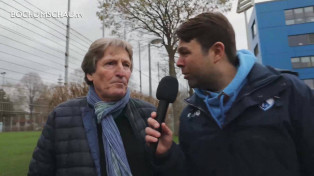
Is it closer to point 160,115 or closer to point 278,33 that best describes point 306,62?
point 278,33

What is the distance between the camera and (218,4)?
43.2ft

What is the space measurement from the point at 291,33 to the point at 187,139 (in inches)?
1377

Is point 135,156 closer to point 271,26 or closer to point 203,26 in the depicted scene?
point 203,26

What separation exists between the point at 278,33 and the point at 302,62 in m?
4.65

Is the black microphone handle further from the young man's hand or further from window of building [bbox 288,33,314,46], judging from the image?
window of building [bbox 288,33,314,46]

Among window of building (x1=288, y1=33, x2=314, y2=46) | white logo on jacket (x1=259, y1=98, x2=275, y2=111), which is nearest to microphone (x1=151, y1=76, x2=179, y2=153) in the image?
white logo on jacket (x1=259, y1=98, x2=275, y2=111)

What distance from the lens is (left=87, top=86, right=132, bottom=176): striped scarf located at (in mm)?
1819

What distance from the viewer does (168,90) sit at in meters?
1.75

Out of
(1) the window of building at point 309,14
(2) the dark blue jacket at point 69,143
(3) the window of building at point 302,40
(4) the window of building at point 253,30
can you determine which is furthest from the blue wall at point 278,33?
(2) the dark blue jacket at point 69,143

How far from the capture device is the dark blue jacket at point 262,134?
1408 mm

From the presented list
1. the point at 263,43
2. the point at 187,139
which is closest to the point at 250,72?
the point at 187,139

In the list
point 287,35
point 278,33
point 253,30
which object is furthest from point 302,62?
point 253,30

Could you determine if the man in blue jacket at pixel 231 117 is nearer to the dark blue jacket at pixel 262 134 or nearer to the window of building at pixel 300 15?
the dark blue jacket at pixel 262 134

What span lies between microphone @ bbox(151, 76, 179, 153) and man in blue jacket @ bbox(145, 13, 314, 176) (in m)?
0.06
